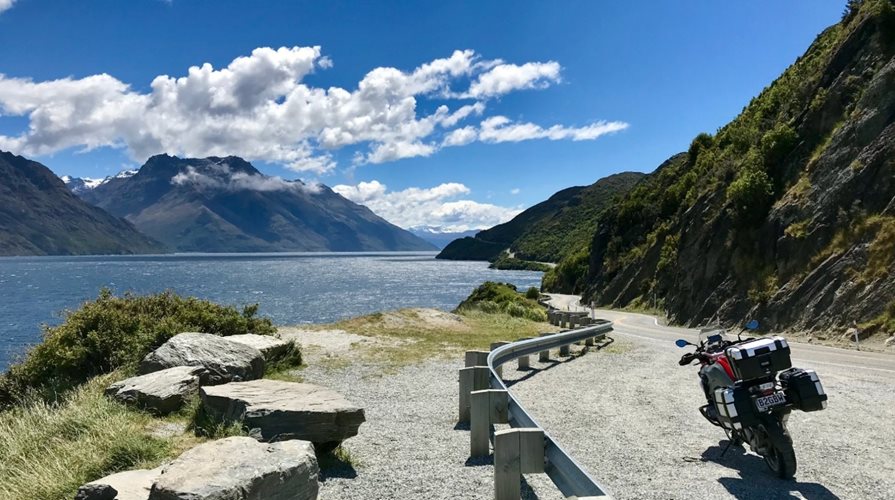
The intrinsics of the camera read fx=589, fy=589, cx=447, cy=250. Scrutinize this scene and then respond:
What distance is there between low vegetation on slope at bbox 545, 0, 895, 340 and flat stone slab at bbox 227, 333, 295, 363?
19663mm

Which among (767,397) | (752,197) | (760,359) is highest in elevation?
(752,197)

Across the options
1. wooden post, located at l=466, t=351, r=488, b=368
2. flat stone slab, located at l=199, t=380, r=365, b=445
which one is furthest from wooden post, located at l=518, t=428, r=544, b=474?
wooden post, located at l=466, t=351, r=488, b=368

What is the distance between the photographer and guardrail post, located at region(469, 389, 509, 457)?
7.49m

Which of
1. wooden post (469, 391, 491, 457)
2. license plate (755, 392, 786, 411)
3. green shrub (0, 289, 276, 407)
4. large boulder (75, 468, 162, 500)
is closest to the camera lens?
large boulder (75, 468, 162, 500)

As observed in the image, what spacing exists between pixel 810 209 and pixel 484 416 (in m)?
25.6

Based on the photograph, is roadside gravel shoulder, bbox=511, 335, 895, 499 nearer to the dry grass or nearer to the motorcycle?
the motorcycle

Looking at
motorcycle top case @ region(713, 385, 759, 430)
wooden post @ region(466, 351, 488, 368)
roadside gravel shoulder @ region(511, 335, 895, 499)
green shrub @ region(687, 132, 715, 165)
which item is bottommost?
roadside gravel shoulder @ region(511, 335, 895, 499)

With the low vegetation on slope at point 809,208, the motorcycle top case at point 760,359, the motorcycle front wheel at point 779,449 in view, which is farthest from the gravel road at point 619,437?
the low vegetation on slope at point 809,208

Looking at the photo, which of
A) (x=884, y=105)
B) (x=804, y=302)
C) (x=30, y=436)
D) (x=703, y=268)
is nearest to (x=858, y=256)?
(x=804, y=302)

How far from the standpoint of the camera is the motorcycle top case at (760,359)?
22.9 feet

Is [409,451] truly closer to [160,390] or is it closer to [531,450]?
[531,450]

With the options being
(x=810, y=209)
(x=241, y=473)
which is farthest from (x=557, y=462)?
(x=810, y=209)

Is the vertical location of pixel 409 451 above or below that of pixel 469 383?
below

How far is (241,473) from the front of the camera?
4.82 metres
